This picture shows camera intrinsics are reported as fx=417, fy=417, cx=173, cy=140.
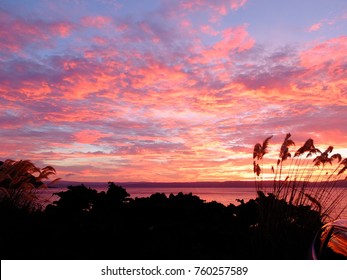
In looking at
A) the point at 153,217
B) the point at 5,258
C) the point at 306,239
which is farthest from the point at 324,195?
the point at 5,258

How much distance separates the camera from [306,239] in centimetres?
→ 712

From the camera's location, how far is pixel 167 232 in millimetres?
7738

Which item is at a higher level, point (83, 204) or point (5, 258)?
point (83, 204)

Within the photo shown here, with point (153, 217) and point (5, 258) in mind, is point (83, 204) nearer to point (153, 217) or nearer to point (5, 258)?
point (153, 217)

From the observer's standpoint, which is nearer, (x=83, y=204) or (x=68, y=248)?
(x=68, y=248)

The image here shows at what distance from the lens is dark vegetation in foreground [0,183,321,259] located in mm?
7094

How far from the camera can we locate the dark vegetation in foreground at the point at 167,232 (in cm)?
709

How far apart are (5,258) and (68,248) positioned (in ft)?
3.41

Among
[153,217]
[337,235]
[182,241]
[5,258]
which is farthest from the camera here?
[153,217]

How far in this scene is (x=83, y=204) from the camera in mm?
9969

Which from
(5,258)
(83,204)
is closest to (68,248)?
(5,258)

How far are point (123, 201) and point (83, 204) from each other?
950 millimetres
